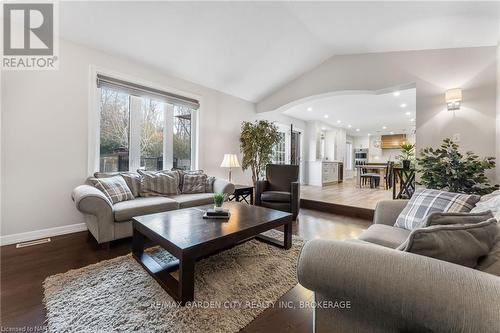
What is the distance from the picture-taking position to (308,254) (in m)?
0.91

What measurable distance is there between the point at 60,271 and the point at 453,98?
496 centimetres

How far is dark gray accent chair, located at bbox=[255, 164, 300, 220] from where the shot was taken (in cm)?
358

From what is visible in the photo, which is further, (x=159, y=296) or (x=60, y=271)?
(x=60, y=271)

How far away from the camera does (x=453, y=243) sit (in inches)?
32.7

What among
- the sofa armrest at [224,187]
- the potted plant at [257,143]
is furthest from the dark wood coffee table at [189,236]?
the potted plant at [257,143]

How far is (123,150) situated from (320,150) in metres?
6.57

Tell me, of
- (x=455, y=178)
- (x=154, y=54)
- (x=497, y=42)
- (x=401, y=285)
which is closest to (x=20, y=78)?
(x=154, y=54)

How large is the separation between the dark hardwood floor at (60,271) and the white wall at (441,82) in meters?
1.90

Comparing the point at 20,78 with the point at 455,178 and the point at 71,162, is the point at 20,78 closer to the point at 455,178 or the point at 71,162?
the point at 71,162

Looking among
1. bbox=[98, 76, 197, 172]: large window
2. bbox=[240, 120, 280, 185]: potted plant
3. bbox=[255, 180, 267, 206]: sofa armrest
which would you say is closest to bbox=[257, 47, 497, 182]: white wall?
bbox=[240, 120, 280, 185]: potted plant

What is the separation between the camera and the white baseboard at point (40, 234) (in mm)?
2479

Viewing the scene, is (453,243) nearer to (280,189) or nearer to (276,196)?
(276,196)

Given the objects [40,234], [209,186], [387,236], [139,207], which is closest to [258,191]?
[209,186]

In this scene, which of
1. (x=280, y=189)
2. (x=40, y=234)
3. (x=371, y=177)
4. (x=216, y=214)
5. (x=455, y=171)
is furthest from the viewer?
(x=371, y=177)
